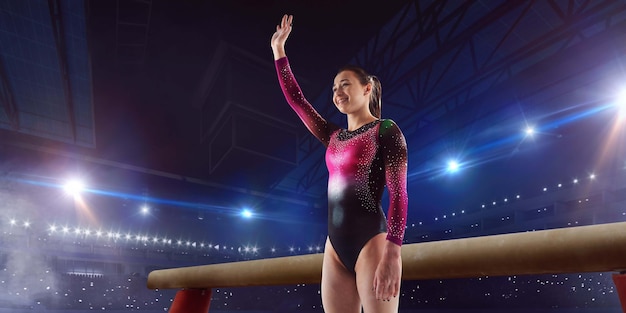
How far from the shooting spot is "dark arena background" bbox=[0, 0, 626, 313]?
5.03m

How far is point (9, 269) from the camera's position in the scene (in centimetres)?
983

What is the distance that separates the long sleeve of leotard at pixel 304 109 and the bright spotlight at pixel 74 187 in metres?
8.30

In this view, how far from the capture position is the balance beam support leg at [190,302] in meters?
2.30

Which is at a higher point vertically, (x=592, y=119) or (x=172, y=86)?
(x=592, y=119)

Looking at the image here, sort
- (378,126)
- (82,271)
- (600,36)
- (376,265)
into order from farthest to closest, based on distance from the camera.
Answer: (82,271), (600,36), (378,126), (376,265)

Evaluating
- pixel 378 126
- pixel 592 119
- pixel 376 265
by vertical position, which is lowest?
pixel 376 265

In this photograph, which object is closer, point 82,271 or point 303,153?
point 303,153

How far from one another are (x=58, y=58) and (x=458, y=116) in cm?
618

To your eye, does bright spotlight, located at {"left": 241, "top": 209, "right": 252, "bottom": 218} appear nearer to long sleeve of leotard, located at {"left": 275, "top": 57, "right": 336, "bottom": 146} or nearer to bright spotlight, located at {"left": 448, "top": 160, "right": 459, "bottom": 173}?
bright spotlight, located at {"left": 448, "top": 160, "right": 459, "bottom": 173}

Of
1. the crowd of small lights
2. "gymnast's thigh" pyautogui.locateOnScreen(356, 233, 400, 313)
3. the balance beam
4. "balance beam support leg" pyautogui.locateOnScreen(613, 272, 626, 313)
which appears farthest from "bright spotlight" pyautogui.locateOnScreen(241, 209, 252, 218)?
"balance beam support leg" pyautogui.locateOnScreen(613, 272, 626, 313)

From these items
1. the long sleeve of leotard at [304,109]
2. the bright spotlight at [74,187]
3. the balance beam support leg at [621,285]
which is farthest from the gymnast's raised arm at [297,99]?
the bright spotlight at [74,187]

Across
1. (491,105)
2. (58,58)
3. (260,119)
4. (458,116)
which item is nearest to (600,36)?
(491,105)

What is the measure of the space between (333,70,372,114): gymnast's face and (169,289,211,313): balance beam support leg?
160cm

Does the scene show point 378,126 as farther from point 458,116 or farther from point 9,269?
point 9,269
